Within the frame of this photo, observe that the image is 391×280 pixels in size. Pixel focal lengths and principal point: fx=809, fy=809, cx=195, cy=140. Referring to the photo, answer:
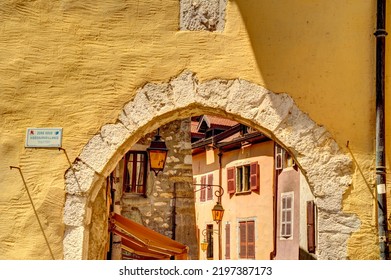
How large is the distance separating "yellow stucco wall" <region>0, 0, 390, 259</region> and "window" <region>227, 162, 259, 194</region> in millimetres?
13061

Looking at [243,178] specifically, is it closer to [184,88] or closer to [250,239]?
[250,239]

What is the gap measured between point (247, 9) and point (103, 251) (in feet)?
9.64

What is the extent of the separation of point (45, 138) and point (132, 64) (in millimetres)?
917

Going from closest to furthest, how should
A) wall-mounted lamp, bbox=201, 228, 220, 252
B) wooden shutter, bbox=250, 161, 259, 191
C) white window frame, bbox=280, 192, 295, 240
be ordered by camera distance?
white window frame, bbox=280, 192, 295, 240 < wooden shutter, bbox=250, 161, 259, 191 < wall-mounted lamp, bbox=201, 228, 220, 252

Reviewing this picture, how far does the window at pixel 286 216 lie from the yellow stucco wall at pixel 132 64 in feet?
35.6

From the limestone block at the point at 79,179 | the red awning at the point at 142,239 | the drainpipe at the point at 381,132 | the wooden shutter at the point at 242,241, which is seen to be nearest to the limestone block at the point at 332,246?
the drainpipe at the point at 381,132

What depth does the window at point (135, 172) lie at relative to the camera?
15.1 m

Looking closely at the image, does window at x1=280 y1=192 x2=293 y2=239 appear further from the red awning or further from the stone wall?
the red awning

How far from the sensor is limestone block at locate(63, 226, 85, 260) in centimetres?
626

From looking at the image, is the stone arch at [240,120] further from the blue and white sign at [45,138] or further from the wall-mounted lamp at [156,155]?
the wall-mounted lamp at [156,155]

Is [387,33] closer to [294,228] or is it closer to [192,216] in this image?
[192,216]

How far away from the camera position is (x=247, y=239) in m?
19.6

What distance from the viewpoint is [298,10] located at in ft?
21.7

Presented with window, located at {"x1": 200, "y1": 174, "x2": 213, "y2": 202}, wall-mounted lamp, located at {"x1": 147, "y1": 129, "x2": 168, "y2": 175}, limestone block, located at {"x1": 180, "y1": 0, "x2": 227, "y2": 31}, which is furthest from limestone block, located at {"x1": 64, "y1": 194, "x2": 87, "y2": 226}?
window, located at {"x1": 200, "y1": 174, "x2": 213, "y2": 202}
